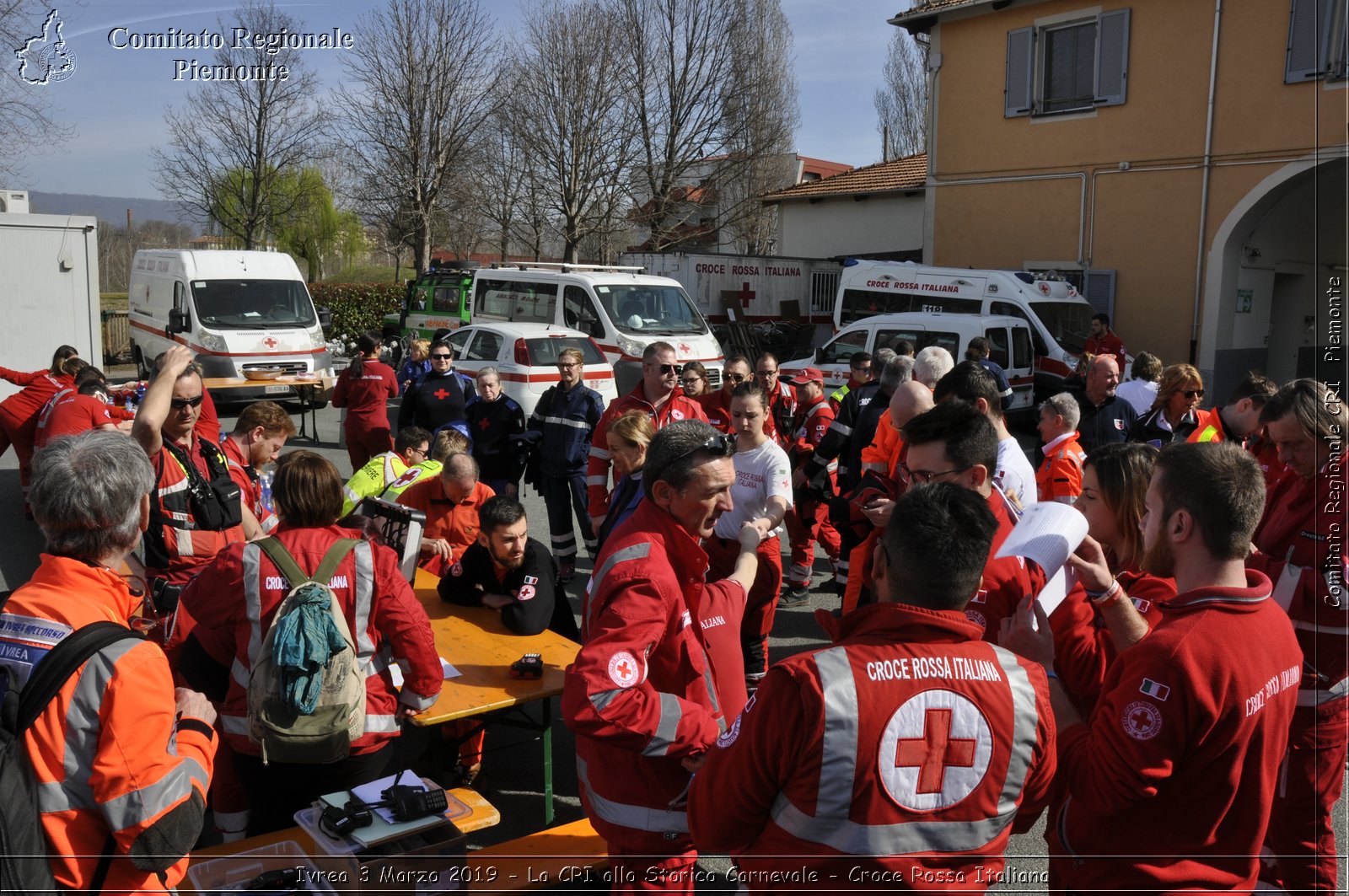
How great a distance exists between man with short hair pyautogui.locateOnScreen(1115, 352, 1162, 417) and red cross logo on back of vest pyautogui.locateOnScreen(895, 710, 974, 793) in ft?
20.9

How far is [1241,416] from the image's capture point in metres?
5.66

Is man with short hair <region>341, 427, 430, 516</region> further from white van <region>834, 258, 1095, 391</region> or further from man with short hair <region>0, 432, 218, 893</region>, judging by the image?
white van <region>834, 258, 1095, 391</region>

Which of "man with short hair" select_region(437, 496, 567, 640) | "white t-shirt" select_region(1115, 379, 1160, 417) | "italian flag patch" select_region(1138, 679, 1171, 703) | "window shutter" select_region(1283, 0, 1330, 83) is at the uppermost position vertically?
"window shutter" select_region(1283, 0, 1330, 83)

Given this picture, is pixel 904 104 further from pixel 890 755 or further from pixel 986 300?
pixel 890 755

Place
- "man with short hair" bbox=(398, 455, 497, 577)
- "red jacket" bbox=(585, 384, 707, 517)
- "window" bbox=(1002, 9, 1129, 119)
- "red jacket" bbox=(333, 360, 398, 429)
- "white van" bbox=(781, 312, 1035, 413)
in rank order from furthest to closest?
"window" bbox=(1002, 9, 1129, 119), "white van" bbox=(781, 312, 1035, 413), "red jacket" bbox=(333, 360, 398, 429), "red jacket" bbox=(585, 384, 707, 517), "man with short hair" bbox=(398, 455, 497, 577)

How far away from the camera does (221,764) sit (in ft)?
11.5

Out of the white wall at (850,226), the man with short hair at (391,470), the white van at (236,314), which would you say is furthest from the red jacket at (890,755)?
the white wall at (850,226)

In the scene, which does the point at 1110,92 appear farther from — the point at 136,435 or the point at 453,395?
the point at 136,435

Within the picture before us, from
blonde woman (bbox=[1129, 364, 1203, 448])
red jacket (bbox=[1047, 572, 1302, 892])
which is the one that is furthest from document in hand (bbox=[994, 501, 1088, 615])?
blonde woman (bbox=[1129, 364, 1203, 448])

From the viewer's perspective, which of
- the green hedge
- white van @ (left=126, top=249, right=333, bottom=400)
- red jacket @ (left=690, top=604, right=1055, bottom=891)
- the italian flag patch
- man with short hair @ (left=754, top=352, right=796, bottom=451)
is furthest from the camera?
the green hedge

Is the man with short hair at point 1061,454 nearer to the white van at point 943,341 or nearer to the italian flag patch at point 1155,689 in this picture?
the italian flag patch at point 1155,689

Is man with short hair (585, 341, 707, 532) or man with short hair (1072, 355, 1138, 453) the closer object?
man with short hair (585, 341, 707, 532)

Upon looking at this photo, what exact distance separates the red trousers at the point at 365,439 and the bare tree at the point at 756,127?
16.9 ft

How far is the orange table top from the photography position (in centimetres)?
394
